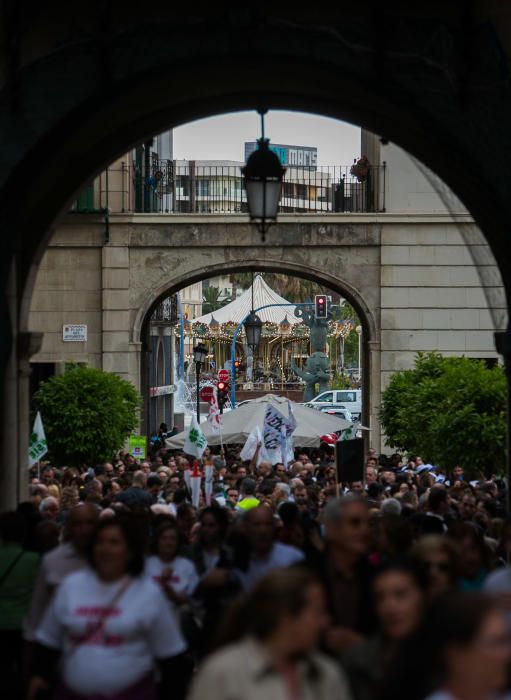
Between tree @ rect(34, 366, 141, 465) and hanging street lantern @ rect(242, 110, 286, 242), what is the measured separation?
13190 millimetres

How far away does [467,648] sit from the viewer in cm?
417

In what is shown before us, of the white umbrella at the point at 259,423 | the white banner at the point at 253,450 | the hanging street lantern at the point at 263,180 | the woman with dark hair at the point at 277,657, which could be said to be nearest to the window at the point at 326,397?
the white umbrella at the point at 259,423

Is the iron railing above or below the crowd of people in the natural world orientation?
above

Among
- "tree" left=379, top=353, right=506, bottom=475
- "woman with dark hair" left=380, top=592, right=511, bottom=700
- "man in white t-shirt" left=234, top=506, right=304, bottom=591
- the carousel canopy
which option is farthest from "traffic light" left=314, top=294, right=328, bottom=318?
"woman with dark hair" left=380, top=592, right=511, bottom=700

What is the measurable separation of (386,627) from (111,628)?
1.29m

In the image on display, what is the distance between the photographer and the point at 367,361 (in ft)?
106

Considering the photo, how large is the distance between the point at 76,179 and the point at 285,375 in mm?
86838

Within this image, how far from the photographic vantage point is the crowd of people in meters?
4.39

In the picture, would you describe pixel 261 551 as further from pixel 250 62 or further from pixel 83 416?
pixel 83 416

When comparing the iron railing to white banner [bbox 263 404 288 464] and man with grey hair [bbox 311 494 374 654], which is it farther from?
man with grey hair [bbox 311 494 374 654]

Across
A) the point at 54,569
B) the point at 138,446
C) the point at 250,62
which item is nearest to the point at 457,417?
the point at 138,446

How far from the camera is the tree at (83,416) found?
25062mm

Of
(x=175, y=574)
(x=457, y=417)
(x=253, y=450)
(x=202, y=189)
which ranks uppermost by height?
(x=202, y=189)

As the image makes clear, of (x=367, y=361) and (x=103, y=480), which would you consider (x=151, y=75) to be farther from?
(x=367, y=361)
